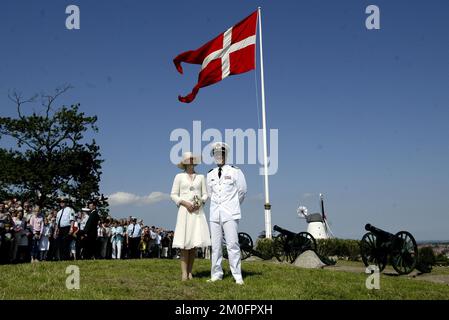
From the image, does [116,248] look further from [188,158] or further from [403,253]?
[188,158]

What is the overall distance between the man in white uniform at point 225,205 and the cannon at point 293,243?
946 cm

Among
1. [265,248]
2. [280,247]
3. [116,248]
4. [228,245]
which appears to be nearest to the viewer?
[228,245]

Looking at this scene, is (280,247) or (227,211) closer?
(227,211)

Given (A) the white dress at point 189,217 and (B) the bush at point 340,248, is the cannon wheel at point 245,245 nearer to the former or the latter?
(B) the bush at point 340,248

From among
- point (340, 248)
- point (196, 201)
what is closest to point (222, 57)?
point (196, 201)

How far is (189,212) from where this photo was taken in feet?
24.0

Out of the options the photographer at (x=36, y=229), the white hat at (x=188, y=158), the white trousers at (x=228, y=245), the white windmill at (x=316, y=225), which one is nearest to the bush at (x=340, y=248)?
the white windmill at (x=316, y=225)

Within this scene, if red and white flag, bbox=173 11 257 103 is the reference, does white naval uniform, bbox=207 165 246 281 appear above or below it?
below

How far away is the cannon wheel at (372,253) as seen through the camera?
11594 millimetres

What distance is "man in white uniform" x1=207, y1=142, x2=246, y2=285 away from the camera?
703cm

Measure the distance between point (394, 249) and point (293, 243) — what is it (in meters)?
5.65

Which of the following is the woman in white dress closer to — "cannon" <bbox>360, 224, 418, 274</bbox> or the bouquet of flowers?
the bouquet of flowers

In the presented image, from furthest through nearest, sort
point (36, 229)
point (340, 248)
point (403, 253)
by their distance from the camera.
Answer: point (340, 248), point (36, 229), point (403, 253)

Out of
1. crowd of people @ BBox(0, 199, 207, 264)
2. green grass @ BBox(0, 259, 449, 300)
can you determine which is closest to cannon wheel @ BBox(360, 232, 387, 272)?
green grass @ BBox(0, 259, 449, 300)
